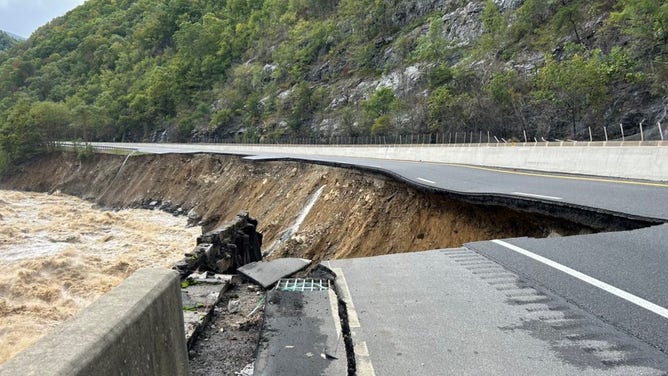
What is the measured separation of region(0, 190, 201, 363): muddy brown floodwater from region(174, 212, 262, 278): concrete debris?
5.35 metres

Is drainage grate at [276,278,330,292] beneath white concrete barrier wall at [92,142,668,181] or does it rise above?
beneath

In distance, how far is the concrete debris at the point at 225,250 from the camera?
741 centimetres

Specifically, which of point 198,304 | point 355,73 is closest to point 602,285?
point 198,304

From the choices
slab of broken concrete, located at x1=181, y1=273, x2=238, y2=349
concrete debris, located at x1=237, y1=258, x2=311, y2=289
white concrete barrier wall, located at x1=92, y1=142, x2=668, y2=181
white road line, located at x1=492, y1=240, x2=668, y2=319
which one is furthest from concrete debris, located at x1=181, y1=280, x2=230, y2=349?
white concrete barrier wall, located at x1=92, y1=142, x2=668, y2=181

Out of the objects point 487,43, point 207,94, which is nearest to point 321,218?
point 487,43

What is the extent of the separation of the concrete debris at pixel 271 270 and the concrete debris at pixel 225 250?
3.31 feet

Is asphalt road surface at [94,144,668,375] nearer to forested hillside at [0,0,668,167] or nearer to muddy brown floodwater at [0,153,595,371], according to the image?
muddy brown floodwater at [0,153,595,371]

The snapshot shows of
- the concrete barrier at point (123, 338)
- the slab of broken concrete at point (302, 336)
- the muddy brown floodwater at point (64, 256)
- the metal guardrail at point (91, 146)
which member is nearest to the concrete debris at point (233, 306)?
the slab of broken concrete at point (302, 336)

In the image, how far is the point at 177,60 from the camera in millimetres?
105500

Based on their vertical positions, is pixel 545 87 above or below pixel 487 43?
below

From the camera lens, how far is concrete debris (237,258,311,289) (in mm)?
6285

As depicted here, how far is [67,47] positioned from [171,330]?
177415mm

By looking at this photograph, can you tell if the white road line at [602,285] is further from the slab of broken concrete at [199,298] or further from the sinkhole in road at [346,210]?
the slab of broken concrete at [199,298]

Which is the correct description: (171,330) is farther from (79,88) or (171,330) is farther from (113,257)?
(79,88)
